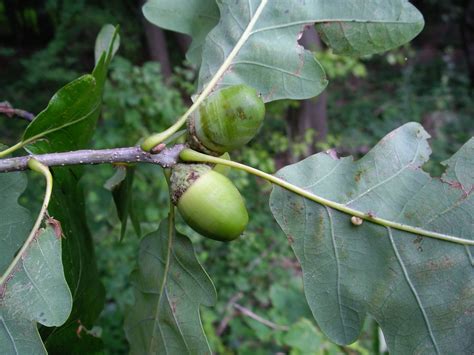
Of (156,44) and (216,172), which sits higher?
(216,172)

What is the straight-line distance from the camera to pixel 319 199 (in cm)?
101

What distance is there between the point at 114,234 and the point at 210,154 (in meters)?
2.08

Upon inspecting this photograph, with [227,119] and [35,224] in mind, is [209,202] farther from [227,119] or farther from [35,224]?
[35,224]

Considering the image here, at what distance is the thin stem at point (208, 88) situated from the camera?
1004mm

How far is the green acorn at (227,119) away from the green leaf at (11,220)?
391 mm

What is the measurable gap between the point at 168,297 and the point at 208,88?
485mm

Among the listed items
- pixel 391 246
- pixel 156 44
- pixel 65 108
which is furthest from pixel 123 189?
pixel 156 44

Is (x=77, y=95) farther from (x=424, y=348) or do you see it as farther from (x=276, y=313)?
(x=276, y=313)

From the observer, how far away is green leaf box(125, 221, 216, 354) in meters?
1.12

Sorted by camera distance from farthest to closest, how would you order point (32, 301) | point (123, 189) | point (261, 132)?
point (261, 132)
point (123, 189)
point (32, 301)

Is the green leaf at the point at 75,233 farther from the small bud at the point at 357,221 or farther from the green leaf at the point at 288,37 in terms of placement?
the small bud at the point at 357,221

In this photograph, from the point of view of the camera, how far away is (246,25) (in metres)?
1.21

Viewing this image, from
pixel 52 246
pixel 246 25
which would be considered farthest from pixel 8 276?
pixel 246 25

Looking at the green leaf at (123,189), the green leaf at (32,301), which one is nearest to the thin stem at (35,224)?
the green leaf at (32,301)
